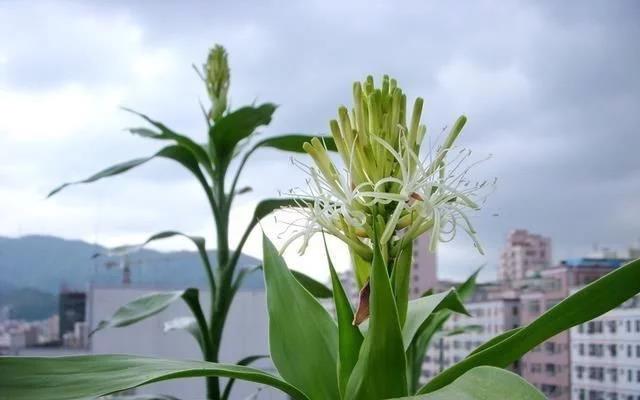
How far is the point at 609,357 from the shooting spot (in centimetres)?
163

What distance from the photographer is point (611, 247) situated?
1.65 metres

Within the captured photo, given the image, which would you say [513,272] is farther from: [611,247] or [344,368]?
[344,368]

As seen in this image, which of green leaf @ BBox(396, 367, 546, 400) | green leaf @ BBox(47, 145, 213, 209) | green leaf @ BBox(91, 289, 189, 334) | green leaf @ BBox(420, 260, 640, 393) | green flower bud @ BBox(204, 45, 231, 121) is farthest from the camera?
green flower bud @ BBox(204, 45, 231, 121)

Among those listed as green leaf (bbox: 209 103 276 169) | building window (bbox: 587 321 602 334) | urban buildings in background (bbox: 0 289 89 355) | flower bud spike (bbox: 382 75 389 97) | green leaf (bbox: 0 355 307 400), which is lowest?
urban buildings in background (bbox: 0 289 89 355)

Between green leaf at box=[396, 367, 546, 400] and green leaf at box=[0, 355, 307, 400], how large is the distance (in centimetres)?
15

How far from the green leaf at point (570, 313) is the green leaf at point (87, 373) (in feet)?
0.56

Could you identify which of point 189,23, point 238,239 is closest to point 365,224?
point 238,239

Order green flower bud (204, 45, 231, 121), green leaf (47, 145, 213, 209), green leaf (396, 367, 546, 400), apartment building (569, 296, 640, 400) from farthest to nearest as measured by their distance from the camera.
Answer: apartment building (569, 296, 640, 400) < green flower bud (204, 45, 231, 121) < green leaf (47, 145, 213, 209) < green leaf (396, 367, 546, 400)

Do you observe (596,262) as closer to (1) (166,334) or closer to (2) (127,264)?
(1) (166,334)

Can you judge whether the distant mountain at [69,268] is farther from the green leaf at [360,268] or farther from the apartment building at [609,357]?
the green leaf at [360,268]

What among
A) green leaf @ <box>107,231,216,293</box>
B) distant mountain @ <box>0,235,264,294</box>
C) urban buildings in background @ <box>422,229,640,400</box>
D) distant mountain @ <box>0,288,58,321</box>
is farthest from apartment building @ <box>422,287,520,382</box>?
distant mountain @ <box>0,288,58,321</box>

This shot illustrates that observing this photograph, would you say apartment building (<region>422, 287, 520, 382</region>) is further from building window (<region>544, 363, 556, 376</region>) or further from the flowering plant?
the flowering plant

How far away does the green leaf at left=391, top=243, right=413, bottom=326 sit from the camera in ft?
1.62

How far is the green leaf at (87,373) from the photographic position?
0.36 meters
